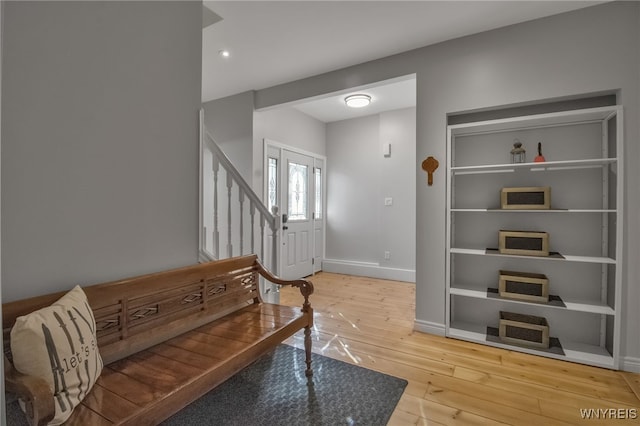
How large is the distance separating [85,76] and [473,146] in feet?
9.69

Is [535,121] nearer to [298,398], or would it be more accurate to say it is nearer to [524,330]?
[524,330]

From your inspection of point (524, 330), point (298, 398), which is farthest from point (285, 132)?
point (524, 330)

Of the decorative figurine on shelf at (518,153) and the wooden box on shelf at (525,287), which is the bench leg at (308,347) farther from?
the decorative figurine on shelf at (518,153)

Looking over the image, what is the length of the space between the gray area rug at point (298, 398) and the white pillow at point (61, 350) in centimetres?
73

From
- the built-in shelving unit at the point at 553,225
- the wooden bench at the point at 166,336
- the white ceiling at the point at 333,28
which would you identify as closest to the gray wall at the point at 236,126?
the white ceiling at the point at 333,28

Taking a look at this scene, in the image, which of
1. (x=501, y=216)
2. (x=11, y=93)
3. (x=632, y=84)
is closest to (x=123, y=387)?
(x=11, y=93)

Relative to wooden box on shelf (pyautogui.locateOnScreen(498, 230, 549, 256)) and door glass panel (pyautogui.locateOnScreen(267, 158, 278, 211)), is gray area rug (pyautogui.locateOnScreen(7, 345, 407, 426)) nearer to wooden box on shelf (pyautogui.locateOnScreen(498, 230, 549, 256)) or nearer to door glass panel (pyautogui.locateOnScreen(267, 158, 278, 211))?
wooden box on shelf (pyautogui.locateOnScreen(498, 230, 549, 256))

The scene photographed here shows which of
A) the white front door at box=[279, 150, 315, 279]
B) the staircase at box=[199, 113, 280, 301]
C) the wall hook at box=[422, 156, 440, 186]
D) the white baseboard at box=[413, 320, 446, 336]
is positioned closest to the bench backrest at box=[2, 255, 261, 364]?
the staircase at box=[199, 113, 280, 301]

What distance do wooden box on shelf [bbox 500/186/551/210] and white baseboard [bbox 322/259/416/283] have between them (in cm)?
225

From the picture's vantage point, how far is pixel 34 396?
915 mm

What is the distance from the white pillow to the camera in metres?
1.02

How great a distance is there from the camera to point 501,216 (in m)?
2.73

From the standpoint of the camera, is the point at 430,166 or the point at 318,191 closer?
the point at 430,166

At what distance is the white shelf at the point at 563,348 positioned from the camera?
2205 millimetres
